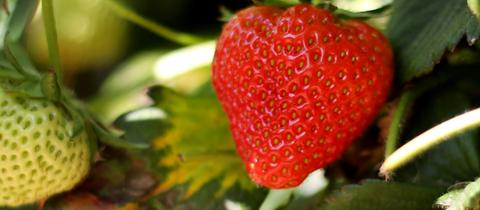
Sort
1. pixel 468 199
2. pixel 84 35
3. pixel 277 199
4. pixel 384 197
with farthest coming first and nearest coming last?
pixel 84 35 < pixel 277 199 < pixel 384 197 < pixel 468 199

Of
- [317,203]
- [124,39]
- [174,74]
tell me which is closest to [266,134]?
[317,203]

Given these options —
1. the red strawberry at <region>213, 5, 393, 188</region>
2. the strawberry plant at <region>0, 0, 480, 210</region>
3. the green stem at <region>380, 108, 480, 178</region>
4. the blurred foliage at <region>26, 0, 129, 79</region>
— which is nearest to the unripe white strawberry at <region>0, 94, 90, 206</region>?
the strawberry plant at <region>0, 0, 480, 210</region>

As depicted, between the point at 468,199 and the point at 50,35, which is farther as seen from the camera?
the point at 50,35

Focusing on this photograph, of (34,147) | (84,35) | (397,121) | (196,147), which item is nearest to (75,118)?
(34,147)

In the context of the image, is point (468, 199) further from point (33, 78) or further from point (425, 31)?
point (33, 78)

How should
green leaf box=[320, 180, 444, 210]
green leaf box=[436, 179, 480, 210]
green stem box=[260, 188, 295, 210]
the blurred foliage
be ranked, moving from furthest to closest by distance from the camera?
the blurred foliage → green stem box=[260, 188, 295, 210] → green leaf box=[320, 180, 444, 210] → green leaf box=[436, 179, 480, 210]

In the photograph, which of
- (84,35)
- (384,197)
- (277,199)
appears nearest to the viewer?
(384,197)

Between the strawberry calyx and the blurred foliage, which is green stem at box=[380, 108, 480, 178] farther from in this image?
the blurred foliage

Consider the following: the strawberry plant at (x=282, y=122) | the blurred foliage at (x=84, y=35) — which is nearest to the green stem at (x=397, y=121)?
the strawberry plant at (x=282, y=122)
